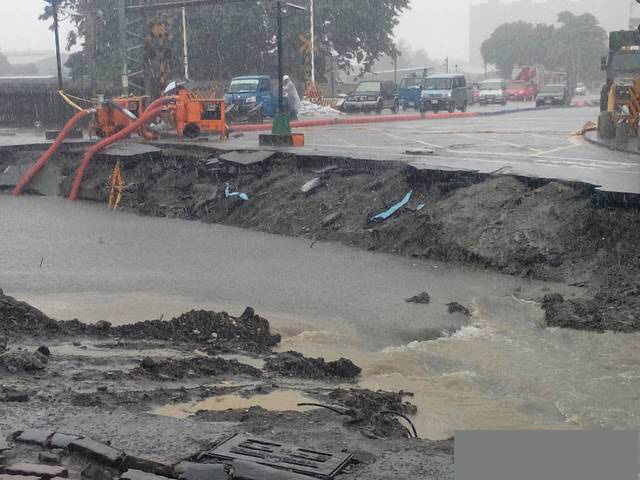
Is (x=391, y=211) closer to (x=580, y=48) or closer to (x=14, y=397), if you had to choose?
(x=14, y=397)

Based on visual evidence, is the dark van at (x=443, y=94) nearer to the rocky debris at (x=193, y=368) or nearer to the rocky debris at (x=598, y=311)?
the rocky debris at (x=598, y=311)

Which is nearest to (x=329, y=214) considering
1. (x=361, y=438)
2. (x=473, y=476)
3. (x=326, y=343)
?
(x=326, y=343)

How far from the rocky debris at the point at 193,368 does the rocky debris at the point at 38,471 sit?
7.28 ft

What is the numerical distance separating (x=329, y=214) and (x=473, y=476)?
11389mm

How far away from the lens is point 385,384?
751cm

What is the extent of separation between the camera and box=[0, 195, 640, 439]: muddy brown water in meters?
7.16

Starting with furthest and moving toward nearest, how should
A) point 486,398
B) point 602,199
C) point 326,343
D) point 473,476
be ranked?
point 602,199 < point 326,343 < point 486,398 < point 473,476

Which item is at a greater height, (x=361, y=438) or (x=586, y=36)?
(x=586, y=36)

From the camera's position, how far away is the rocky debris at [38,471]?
15.2 feet

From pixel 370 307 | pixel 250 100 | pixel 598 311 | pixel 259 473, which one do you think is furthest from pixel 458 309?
pixel 250 100

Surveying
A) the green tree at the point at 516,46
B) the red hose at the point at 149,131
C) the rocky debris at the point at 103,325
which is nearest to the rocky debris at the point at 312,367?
the rocky debris at the point at 103,325

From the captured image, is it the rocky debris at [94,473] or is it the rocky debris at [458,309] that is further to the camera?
the rocky debris at [458,309]

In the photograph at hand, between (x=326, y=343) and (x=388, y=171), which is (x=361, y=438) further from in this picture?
(x=388, y=171)

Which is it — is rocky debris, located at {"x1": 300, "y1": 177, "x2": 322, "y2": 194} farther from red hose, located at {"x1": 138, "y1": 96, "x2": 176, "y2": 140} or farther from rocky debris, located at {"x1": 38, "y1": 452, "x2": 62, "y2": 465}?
rocky debris, located at {"x1": 38, "y1": 452, "x2": 62, "y2": 465}
